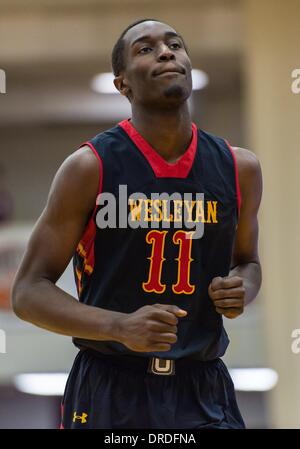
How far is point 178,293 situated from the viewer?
2787mm

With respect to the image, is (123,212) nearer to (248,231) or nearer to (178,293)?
(178,293)

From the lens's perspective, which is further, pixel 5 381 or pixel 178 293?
pixel 5 381

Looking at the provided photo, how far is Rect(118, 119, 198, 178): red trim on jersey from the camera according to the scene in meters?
2.84

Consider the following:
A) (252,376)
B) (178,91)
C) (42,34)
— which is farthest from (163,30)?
(252,376)

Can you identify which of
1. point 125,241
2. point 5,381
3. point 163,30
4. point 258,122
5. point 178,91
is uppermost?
point 258,122

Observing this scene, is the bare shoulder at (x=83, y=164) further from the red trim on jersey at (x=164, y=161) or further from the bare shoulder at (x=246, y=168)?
the bare shoulder at (x=246, y=168)

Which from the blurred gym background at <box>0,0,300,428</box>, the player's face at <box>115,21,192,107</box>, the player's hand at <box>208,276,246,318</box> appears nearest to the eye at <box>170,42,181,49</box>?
the player's face at <box>115,21,192,107</box>

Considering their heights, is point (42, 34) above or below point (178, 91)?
above

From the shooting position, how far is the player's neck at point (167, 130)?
2.86 meters

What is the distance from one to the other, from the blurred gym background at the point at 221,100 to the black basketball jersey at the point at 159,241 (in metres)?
4.83

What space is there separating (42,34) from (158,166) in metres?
5.50
